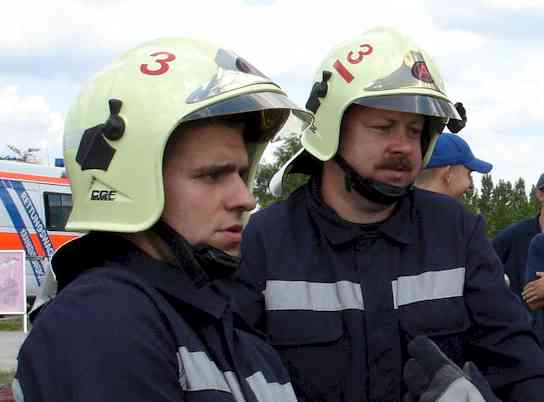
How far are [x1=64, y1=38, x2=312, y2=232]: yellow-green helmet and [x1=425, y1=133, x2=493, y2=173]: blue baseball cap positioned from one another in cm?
209

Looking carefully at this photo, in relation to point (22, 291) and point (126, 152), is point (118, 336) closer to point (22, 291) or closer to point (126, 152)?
point (126, 152)

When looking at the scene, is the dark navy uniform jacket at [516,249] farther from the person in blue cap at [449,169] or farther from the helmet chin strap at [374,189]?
the helmet chin strap at [374,189]

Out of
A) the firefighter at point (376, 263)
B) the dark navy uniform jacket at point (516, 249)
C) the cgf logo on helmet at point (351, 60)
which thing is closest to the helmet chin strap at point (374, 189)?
the firefighter at point (376, 263)

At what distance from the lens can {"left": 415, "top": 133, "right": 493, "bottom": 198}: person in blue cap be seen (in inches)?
161

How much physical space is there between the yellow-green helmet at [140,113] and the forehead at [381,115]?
3.59 feet

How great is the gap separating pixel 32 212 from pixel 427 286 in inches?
558

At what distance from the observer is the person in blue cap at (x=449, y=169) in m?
4.10

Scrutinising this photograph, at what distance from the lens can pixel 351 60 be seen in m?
3.27

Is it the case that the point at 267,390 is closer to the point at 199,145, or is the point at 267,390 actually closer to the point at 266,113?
the point at 199,145

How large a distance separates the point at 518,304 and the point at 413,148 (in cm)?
61

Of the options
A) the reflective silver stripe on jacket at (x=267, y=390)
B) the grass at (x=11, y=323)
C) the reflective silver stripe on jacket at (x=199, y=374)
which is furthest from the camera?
the grass at (x=11, y=323)

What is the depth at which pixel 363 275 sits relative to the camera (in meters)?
2.93

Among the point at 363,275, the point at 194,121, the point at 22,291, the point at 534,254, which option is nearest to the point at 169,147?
the point at 194,121

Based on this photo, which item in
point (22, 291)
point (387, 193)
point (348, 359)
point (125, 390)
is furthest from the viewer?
point (22, 291)
